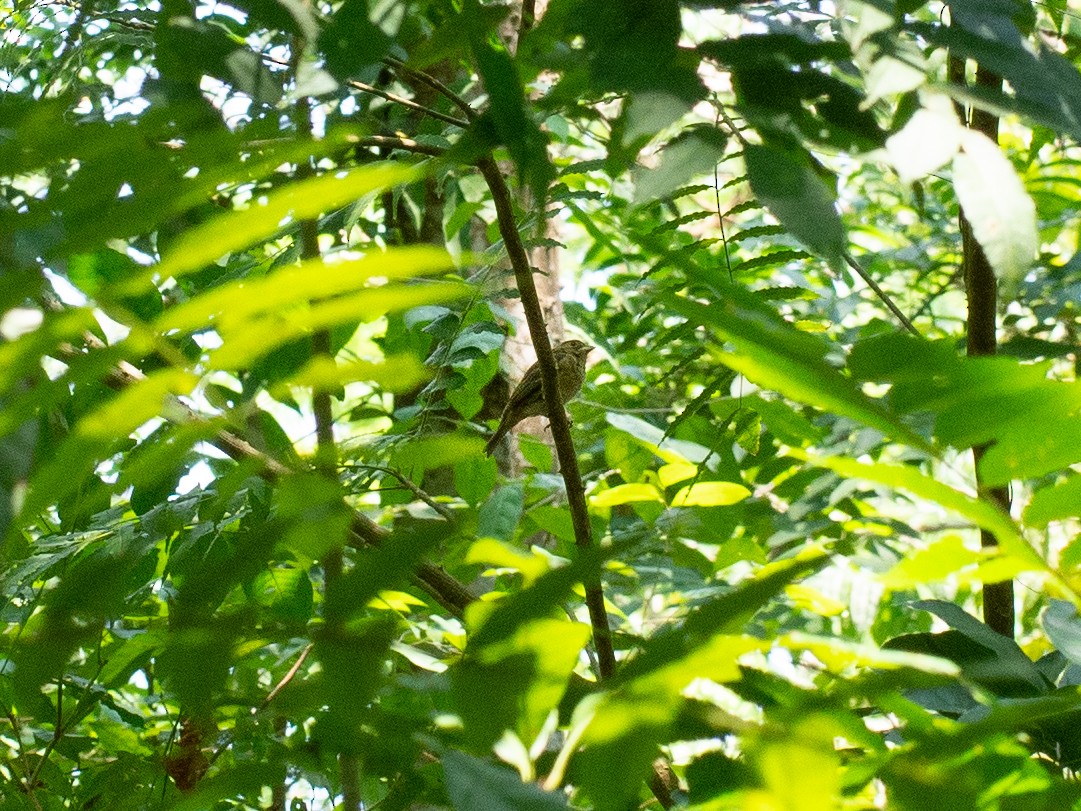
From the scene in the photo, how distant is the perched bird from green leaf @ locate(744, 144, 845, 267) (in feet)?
2.93

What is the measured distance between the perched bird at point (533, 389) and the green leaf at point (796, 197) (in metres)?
0.89

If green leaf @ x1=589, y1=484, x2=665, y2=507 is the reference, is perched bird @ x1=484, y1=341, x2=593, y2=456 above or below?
above

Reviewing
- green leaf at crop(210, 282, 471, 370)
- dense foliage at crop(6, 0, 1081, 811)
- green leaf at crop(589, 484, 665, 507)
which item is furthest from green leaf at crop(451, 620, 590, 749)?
green leaf at crop(589, 484, 665, 507)

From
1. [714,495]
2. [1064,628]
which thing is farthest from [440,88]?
[1064,628]

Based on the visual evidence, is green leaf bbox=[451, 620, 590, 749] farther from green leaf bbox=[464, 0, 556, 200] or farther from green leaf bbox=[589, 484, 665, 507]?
green leaf bbox=[589, 484, 665, 507]

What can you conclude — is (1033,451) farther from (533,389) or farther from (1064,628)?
(533,389)

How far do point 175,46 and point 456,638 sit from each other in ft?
2.55

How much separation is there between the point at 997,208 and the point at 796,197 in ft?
0.43

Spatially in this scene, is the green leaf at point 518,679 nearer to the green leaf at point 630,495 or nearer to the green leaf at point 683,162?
the green leaf at point 683,162

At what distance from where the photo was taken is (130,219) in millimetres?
490

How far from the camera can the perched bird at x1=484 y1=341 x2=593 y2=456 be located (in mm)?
1725

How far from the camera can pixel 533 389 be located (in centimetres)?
173

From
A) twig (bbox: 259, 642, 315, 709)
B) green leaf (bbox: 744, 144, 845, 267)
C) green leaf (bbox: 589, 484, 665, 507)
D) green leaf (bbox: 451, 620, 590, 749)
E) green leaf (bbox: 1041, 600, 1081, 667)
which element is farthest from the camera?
green leaf (bbox: 589, 484, 665, 507)

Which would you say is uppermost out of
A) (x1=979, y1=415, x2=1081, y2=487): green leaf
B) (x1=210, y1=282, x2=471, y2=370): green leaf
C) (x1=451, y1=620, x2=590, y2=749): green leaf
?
(x1=210, y1=282, x2=471, y2=370): green leaf
